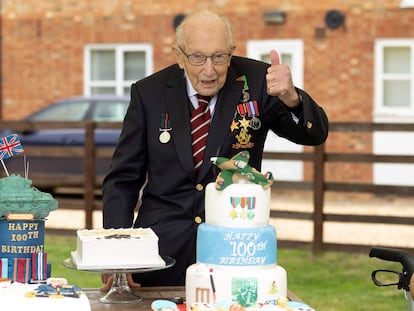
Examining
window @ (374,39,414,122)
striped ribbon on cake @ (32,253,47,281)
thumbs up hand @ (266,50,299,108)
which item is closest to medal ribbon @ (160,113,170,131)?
thumbs up hand @ (266,50,299,108)

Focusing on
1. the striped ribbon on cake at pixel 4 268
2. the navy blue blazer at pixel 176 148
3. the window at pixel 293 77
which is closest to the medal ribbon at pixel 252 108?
the navy blue blazer at pixel 176 148

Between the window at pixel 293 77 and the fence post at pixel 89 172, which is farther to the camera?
the window at pixel 293 77

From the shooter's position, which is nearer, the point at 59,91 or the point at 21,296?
the point at 21,296

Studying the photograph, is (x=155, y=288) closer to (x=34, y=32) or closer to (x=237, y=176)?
(x=237, y=176)

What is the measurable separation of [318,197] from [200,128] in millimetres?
6534

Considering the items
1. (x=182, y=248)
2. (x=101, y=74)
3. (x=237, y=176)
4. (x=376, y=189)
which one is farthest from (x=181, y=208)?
(x=101, y=74)

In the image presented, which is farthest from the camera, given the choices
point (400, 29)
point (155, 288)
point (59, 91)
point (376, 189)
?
point (59, 91)

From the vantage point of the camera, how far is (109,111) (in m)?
14.5

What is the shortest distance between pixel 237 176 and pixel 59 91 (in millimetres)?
14924

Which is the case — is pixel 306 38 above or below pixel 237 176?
above

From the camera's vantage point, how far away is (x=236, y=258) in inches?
115

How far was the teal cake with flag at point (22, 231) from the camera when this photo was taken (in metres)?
3.12

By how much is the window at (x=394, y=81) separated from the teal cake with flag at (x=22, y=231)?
43.9 ft

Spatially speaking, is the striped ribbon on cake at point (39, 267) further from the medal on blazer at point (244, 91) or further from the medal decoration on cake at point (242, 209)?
the medal on blazer at point (244, 91)
